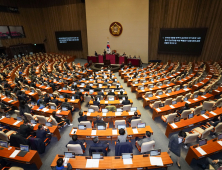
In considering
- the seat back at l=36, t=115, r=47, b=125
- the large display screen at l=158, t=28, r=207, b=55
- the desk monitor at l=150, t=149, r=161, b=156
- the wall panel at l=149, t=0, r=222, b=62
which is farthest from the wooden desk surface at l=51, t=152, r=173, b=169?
the wall panel at l=149, t=0, r=222, b=62

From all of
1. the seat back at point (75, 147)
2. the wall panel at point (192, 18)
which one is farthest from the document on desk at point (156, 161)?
the wall panel at point (192, 18)

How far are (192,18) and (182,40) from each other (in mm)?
2963

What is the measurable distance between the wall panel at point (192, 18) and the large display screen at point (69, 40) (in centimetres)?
1339

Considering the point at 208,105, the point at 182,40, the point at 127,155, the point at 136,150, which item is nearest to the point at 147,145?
the point at 127,155

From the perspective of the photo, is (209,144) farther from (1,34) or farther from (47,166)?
(1,34)

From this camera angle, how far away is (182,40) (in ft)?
61.4

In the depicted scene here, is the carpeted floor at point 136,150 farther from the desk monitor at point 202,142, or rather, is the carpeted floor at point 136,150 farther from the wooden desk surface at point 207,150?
the desk monitor at point 202,142

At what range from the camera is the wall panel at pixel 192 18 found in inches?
662

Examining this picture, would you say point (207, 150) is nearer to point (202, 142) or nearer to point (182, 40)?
point (202, 142)

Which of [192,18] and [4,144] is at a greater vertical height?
[192,18]

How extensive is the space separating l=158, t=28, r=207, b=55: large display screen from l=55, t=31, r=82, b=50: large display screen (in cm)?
1490

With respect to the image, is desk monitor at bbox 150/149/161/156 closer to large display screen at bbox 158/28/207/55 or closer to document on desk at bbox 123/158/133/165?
document on desk at bbox 123/158/133/165

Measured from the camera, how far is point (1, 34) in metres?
22.1

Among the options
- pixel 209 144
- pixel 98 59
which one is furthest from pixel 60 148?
pixel 98 59
